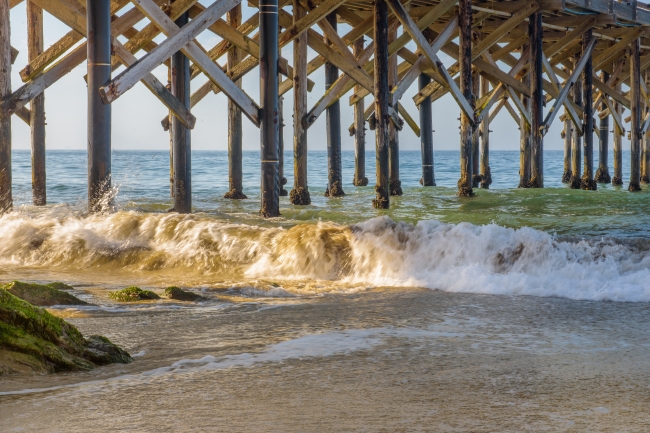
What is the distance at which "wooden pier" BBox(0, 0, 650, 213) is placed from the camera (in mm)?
8031

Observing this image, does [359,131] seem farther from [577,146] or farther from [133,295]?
[133,295]

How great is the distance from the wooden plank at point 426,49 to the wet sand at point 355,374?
17.4 feet

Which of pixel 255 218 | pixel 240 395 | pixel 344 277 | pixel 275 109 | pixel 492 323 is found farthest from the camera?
pixel 255 218

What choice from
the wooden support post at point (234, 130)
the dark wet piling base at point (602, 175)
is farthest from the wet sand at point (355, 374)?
the dark wet piling base at point (602, 175)

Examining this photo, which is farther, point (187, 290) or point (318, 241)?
point (318, 241)

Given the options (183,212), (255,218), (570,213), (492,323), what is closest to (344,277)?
(492,323)

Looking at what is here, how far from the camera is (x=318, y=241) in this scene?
7.46 meters

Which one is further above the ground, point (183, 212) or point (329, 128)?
point (329, 128)

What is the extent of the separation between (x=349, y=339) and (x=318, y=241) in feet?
10.5

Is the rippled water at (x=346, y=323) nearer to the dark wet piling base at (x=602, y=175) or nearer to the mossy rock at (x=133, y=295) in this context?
the mossy rock at (x=133, y=295)

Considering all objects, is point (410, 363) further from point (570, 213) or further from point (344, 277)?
point (570, 213)

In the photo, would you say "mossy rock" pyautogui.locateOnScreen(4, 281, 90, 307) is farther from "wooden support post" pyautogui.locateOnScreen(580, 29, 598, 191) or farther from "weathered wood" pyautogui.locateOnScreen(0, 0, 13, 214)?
"wooden support post" pyautogui.locateOnScreen(580, 29, 598, 191)

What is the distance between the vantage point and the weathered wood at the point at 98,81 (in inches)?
302

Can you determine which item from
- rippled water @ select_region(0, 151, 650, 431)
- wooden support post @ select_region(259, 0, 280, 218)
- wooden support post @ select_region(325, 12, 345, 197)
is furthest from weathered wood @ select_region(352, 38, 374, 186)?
wooden support post @ select_region(259, 0, 280, 218)
